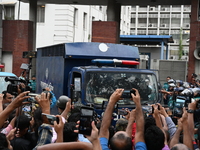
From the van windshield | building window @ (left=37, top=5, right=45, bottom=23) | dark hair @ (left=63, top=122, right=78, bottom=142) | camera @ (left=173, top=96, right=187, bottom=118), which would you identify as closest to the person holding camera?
dark hair @ (left=63, top=122, right=78, bottom=142)

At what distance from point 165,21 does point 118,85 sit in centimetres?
8766

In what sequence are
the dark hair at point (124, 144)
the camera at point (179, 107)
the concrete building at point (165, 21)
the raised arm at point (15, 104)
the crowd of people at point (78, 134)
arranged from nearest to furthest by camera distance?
1. the crowd of people at point (78, 134)
2. the dark hair at point (124, 144)
3. the raised arm at point (15, 104)
4. the camera at point (179, 107)
5. the concrete building at point (165, 21)

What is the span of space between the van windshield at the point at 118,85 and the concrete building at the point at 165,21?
8241cm

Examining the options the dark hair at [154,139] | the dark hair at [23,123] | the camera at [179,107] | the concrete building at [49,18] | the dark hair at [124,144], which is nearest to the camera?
the dark hair at [124,144]

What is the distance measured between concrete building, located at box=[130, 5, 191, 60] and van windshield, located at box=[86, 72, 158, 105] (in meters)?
82.4

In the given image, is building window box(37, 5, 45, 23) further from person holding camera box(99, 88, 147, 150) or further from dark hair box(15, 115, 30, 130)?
person holding camera box(99, 88, 147, 150)

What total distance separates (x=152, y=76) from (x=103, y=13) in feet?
114

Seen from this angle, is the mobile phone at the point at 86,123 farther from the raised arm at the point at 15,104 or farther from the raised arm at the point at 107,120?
the raised arm at the point at 15,104

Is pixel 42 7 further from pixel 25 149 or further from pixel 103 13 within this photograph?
pixel 25 149

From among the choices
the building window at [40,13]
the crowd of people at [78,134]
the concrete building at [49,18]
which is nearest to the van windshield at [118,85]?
the crowd of people at [78,134]

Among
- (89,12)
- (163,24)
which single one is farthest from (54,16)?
(163,24)

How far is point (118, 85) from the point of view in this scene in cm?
Answer: 1007

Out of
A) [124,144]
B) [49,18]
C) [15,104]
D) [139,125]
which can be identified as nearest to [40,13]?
[49,18]

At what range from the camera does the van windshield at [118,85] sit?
983 cm
